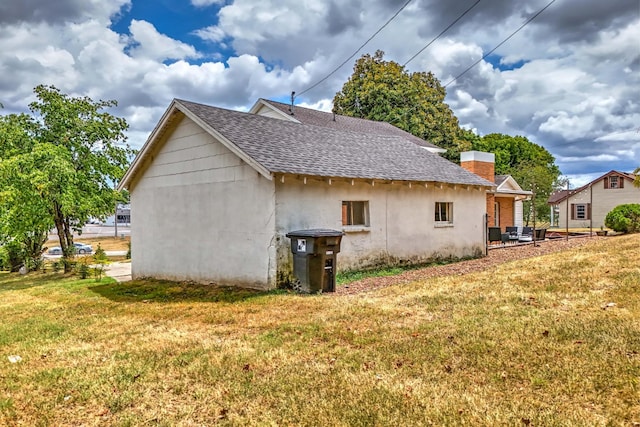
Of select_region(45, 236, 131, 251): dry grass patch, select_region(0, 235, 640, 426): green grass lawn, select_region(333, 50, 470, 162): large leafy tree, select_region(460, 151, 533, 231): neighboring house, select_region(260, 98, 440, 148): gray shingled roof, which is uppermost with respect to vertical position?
select_region(333, 50, 470, 162): large leafy tree

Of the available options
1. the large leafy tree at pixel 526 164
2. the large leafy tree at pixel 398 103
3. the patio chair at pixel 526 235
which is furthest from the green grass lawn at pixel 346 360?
the large leafy tree at pixel 526 164

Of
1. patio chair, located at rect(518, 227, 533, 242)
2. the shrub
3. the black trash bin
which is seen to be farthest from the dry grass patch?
the shrub

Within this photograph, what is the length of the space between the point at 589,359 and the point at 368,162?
9906 mm

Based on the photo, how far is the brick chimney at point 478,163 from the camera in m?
22.0

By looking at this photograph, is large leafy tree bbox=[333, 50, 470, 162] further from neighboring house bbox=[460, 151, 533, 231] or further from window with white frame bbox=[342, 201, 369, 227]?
window with white frame bbox=[342, 201, 369, 227]

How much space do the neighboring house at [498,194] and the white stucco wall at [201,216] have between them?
560 inches

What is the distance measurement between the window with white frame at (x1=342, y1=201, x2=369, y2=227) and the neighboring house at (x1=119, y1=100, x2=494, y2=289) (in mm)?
30

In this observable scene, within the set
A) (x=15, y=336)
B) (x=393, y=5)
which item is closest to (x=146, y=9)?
(x=393, y=5)

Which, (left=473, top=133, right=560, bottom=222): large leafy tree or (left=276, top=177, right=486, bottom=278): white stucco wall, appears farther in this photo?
(left=473, top=133, right=560, bottom=222): large leafy tree

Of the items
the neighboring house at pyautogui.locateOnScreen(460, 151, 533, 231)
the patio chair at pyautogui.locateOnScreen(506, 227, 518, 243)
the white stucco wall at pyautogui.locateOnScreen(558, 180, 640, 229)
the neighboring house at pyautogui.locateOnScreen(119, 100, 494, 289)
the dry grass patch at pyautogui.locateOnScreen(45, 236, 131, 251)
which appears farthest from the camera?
the dry grass patch at pyautogui.locateOnScreen(45, 236, 131, 251)

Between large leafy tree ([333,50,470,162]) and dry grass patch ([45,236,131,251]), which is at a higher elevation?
large leafy tree ([333,50,470,162])

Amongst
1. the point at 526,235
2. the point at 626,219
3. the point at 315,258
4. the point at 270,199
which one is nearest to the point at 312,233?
the point at 315,258

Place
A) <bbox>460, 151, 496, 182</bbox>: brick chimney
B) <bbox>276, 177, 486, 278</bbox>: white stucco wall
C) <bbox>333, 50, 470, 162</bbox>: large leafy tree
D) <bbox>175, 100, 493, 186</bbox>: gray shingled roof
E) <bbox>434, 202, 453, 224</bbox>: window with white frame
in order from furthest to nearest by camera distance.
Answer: <bbox>333, 50, 470, 162</bbox>: large leafy tree
<bbox>460, 151, 496, 182</bbox>: brick chimney
<bbox>434, 202, 453, 224</bbox>: window with white frame
<bbox>175, 100, 493, 186</bbox>: gray shingled roof
<bbox>276, 177, 486, 278</bbox>: white stucco wall

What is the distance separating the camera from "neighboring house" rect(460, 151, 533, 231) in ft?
72.9
